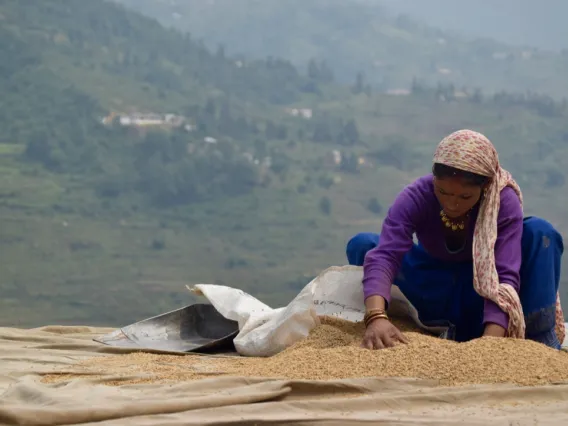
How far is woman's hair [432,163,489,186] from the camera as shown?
395 centimetres

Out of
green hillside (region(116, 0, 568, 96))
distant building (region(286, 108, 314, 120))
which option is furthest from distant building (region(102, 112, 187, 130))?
green hillside (region(116, 0, 568, 96))

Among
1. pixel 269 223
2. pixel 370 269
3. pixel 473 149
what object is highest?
pixel 473 149

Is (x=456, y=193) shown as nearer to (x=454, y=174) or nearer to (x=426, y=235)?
(x=454, y=174)

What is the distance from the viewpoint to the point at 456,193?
3986mm

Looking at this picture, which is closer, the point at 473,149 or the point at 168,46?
the point at 473,149

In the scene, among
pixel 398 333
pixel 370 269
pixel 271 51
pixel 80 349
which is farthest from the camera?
pixel 271 51

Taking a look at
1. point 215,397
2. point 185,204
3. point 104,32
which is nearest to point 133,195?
point 185,204

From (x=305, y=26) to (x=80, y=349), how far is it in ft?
114

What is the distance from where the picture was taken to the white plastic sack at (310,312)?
4215mm

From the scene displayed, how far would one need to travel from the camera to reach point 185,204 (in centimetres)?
2491

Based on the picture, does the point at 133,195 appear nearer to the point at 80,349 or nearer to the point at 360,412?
the point at 80,349

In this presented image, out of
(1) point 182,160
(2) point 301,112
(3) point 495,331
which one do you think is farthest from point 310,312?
(2) point 301,112

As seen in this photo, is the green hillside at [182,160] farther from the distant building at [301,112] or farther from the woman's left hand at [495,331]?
the woman's left hand at [495,331]

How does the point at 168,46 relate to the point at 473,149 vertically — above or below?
above
